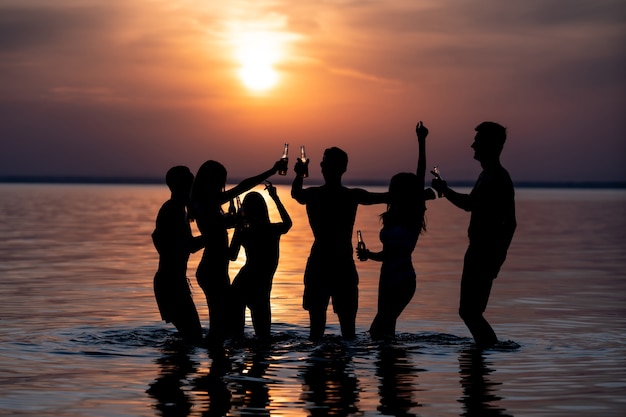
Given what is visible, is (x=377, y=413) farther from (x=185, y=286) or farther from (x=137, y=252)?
(x=137, y=252)

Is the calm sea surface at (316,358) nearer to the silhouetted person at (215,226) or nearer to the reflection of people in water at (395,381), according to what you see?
the reflection of people in water at (395,381)

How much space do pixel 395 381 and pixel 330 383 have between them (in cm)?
65

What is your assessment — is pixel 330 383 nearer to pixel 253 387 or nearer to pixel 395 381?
pixel 395 381

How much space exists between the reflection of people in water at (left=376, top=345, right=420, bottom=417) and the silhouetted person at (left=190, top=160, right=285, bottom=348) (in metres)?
1.87

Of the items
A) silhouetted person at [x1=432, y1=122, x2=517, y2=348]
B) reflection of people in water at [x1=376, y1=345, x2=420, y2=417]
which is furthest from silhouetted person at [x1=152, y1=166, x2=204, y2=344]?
silhouetted person at [x1=432, y1=122, x2=517, y2=348]

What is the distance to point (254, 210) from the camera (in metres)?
12.7

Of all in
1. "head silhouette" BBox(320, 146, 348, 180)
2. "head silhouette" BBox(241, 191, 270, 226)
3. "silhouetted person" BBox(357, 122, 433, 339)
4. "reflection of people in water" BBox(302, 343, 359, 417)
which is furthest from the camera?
"head silhouette" BBox(241, 191, 270, 226)

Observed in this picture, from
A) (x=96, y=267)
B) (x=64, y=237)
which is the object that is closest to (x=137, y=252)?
(x=96, y=267)

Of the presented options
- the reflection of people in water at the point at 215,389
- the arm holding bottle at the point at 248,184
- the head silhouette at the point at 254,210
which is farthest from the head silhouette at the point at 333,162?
the reflection of people in water at the point at 215,389

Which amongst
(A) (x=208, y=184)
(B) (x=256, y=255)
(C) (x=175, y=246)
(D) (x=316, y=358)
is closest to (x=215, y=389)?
(D) (x=316, y=358)

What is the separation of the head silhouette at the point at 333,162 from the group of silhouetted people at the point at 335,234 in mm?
11

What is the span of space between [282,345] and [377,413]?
13.7ft

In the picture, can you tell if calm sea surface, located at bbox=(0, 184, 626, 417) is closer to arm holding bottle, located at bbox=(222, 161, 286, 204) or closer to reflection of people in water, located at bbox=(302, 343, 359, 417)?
reflection of people in water, located at bbox=(302, 343, 359, 417)

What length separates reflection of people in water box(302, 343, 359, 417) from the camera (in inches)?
359
